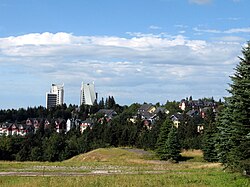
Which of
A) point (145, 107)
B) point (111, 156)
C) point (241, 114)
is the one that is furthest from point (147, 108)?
point (241, 114)

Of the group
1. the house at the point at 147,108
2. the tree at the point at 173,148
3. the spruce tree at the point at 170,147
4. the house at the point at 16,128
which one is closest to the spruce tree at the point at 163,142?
the spruce tree at the point at 170,147

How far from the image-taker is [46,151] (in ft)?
260

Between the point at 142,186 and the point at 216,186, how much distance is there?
10.5 ft

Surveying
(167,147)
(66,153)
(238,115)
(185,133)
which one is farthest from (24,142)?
(238,115)

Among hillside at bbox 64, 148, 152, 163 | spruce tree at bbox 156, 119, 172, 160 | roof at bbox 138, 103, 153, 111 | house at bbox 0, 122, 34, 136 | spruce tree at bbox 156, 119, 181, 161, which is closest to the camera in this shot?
spruce tree at bbox 156, 119, 181, 161

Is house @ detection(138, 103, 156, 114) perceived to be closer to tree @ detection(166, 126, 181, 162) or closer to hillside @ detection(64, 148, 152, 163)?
hillside @ detection(64, 148, 152, 163)

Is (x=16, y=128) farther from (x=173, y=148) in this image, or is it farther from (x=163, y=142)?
(x=173, y=148)

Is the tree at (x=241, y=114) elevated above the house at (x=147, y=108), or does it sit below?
below

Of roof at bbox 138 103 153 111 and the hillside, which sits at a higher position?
roof at bbox 138 103 153 111

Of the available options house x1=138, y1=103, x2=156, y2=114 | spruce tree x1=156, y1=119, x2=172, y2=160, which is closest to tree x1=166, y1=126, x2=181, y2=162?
spruce tree x1=156, y1=119, x2=172, y2=160

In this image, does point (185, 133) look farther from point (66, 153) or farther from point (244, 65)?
point (244, 65)

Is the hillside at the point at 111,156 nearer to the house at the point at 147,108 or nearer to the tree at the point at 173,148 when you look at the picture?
the tree at the point at 173,148

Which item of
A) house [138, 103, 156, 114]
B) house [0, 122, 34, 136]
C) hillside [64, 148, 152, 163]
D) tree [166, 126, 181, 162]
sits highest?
house [138, 103, 156, 114]

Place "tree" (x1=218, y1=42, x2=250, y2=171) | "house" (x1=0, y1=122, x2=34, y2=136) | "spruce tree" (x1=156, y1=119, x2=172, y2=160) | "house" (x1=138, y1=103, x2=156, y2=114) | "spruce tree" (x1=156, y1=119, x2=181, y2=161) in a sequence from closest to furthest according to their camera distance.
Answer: "tree" (x1=218, y1=42, x2=250, y2=171), "spruce tree" (x1=156, y1=119, x2=181, y2=161), "spruce tree" (x1=156, y1=119, x2=172, y2=160), "house" (x1=0, y1=122, x2=34, y2=136), "house" (x1=138, y1=103, x2=156, y2=114)
